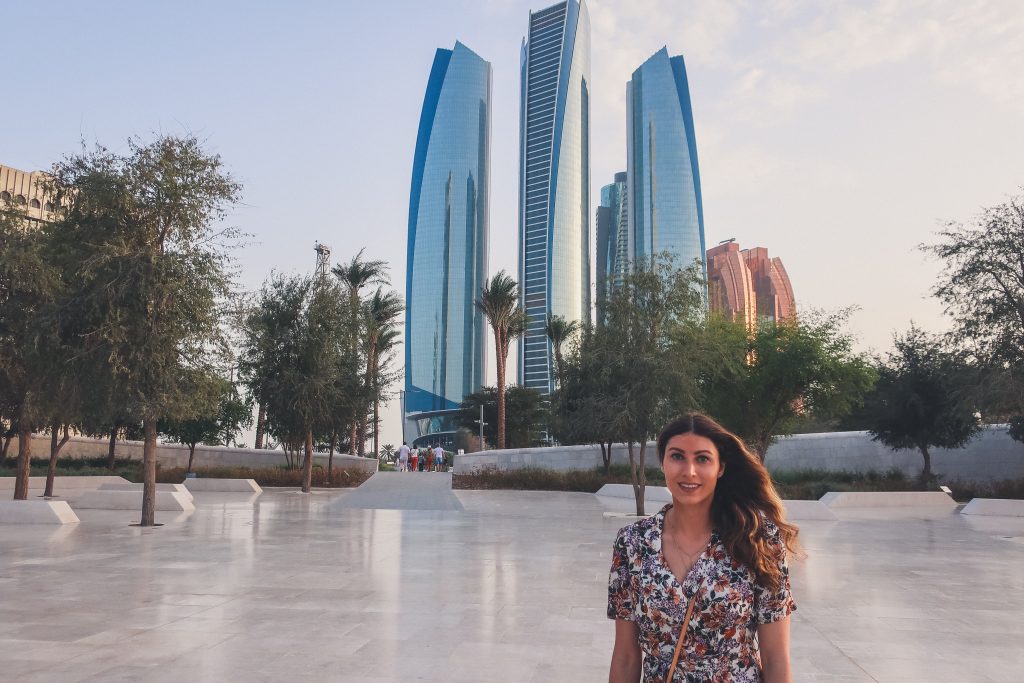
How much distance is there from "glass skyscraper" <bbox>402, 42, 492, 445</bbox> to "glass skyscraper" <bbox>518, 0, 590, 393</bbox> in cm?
850

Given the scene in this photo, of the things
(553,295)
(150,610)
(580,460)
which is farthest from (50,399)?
(553,295)

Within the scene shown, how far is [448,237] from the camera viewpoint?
433 ft

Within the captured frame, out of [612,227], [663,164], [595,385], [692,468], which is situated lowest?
[692,468]

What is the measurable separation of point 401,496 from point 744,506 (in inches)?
962

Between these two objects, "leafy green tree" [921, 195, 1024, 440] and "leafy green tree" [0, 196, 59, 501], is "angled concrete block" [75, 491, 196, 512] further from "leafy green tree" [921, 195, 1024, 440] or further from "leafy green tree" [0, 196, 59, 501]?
"leafy green tree" [921, 195, 1024, 440]

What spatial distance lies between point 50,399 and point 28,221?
6.61 metres

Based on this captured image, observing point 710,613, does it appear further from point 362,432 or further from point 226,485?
point 362,432

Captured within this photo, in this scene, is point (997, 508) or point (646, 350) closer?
point (646, 350)

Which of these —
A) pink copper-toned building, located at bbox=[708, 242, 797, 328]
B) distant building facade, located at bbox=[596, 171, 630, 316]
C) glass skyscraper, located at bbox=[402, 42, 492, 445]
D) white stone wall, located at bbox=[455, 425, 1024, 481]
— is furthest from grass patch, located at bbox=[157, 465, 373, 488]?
distant building facade, located at bbox=[596, 171, 630, 316]

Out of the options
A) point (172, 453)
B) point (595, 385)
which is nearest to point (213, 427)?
point (172, 453)

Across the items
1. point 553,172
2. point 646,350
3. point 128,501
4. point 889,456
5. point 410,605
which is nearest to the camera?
point 410,605

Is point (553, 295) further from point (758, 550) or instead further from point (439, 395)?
point (758, 550)

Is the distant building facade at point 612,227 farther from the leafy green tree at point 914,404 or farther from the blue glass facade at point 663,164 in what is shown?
the leafy green tree at point 914,404

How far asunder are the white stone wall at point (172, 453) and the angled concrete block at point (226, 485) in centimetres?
965
